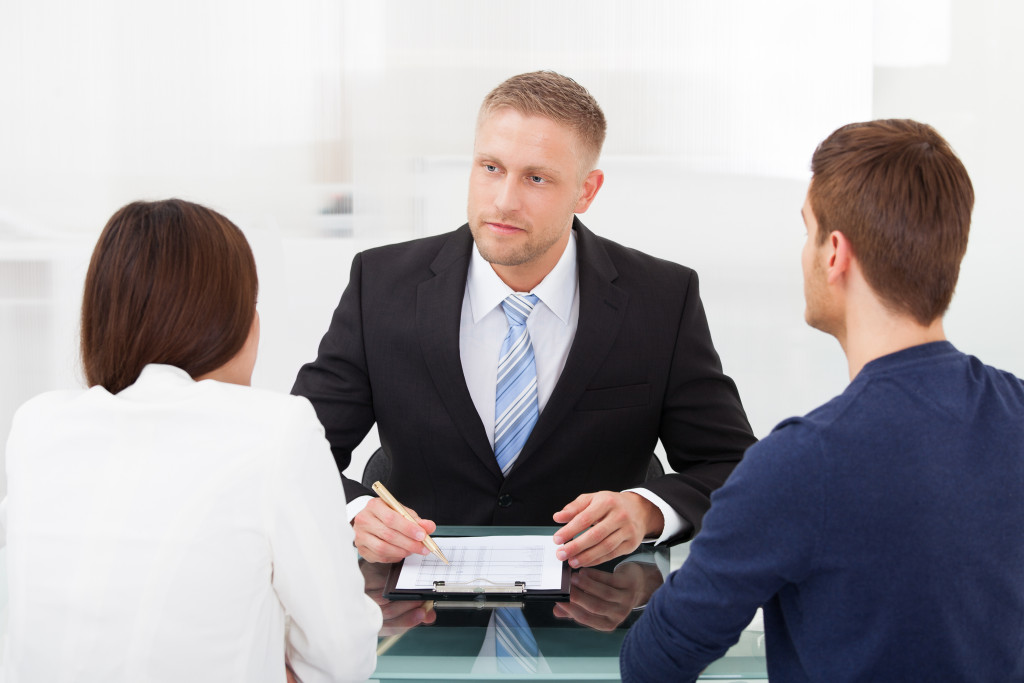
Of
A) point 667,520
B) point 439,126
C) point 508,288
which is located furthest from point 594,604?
point 439,126

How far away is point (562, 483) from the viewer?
8.96 ft

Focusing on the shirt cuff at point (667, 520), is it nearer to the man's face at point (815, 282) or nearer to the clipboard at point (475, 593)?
the clipboard at point (475, 593)

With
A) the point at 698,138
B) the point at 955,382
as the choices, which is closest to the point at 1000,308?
the point at 698,138

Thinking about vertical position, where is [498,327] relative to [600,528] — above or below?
above

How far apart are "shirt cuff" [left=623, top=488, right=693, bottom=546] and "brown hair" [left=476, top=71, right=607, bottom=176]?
0.97 meters

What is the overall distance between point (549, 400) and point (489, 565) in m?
0.71

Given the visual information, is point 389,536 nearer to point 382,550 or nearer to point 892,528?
point 382,550

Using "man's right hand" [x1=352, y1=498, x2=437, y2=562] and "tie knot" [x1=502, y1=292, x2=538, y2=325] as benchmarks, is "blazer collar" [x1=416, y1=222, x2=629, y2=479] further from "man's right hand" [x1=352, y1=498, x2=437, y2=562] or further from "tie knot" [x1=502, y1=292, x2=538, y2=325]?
"man's right hand" [x1=352, y1=498, x2=437, y2=562]

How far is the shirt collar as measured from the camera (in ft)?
9.23

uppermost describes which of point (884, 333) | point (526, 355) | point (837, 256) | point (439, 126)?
point (439, 126)

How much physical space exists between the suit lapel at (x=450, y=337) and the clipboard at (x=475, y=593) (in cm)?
73

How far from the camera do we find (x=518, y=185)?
268cm

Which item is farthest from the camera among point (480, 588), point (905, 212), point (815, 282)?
point (480, 588)

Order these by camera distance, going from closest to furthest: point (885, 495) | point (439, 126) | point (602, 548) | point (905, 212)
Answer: point (885, 495) < point (905, 212) < point (602, 548) < point (439, 126)
